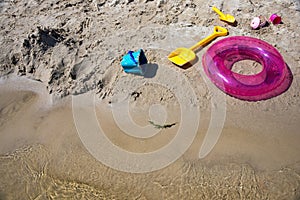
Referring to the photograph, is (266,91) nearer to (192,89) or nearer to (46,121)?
(192,89)

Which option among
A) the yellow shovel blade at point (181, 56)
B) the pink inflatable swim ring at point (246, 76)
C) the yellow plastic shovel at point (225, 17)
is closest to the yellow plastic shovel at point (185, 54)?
the yellow shovel blade at point (181, 56)

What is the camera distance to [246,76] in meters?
3.33

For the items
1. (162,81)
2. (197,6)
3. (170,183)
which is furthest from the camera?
(197,6)

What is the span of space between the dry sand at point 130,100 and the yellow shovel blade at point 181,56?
0.26 ft

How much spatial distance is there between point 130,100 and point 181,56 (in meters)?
0.82

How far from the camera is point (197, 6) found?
13.7 ft

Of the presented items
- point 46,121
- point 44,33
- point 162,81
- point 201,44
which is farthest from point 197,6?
point 46,121

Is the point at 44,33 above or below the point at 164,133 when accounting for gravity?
above

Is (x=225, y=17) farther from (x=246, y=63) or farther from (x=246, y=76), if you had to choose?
(x=246, y=76)

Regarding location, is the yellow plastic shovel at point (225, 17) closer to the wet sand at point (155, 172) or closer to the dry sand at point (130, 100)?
the dry sand at point (130, 100)

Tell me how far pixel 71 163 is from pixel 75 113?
57cm

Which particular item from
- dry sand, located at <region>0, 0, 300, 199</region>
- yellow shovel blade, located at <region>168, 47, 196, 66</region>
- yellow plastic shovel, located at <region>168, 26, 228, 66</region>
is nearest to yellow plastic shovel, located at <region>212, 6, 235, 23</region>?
dry sand, located at <region>0, 0, 300, 199</region>

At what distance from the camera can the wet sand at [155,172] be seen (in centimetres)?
266

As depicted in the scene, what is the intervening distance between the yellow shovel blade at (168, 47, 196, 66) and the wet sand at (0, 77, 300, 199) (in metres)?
0.72
